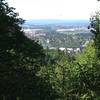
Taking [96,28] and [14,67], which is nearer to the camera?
[14,67]

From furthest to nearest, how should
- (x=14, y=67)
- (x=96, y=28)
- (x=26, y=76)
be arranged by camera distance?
(x=96, y=28), (x=26, y=76), (x=14, y=67)

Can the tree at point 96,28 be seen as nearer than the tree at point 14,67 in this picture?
No

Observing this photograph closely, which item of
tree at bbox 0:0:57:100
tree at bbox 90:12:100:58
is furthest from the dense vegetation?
tree at bbox 90:12:100:58

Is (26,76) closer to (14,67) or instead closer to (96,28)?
(14,67)

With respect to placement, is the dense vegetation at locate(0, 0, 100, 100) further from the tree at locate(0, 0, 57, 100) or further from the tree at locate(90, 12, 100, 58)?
the tree at locate(90, 12, 100, 58)

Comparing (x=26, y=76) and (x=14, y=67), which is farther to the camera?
(x=26, y=76)

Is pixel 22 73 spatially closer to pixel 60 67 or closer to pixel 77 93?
pixel 77 93

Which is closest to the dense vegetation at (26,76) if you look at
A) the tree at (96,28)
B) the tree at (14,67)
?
the tree at (14,67)

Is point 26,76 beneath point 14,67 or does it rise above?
beneath

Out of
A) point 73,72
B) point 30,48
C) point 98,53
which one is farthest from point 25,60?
point 98,53

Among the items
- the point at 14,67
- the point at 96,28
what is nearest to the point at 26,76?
the point at 14,67

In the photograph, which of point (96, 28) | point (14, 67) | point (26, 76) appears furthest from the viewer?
point (96, 28)

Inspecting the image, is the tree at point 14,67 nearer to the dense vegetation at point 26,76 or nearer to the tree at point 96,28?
the dense vegetation at point 26,76

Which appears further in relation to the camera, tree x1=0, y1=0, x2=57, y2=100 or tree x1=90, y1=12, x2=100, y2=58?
tree x1=90, y1=12, x2=100, y2=58
